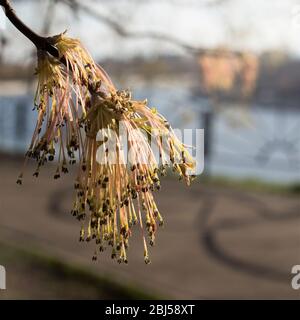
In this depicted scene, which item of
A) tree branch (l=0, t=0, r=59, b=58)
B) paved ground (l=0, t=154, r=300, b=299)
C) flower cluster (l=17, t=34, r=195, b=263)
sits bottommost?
flower cluster (l=17, t=34, r=195, b=263)

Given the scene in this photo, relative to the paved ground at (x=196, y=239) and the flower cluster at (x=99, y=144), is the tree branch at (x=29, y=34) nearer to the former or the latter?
the flower cluster at (x=99, y=144)

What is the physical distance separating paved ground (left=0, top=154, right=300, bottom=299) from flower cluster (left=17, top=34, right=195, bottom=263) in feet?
6.68

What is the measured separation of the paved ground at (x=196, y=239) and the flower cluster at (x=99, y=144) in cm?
204

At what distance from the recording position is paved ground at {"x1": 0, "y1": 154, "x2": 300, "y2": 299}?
2588 mm

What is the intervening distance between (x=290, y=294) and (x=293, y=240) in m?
0.64

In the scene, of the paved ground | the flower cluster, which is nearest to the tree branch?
the flower cluster

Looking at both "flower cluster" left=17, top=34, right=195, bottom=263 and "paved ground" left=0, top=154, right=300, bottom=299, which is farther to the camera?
"paved ground" left=0, top=154, right=300, bottom=299

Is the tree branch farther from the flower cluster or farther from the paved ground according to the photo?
the paved ground

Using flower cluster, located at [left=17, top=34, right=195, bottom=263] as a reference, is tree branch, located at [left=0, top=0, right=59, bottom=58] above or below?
above

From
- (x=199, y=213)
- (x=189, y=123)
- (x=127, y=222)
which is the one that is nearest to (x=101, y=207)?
(x=127, y=222)

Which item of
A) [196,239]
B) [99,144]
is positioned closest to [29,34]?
→ [99,144]

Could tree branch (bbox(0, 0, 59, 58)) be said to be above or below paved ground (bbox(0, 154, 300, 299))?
below

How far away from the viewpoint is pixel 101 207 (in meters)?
0.46
